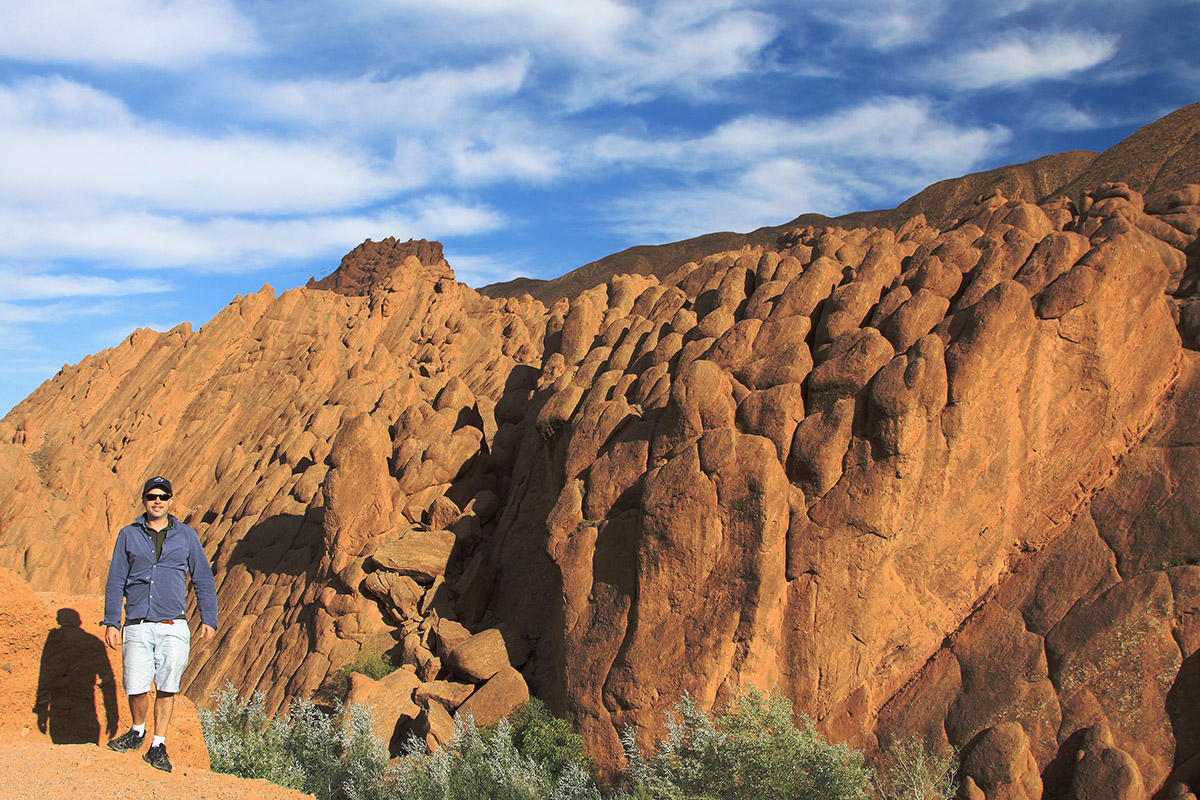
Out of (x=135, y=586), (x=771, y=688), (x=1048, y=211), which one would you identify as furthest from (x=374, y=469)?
(x=1048, y=211)

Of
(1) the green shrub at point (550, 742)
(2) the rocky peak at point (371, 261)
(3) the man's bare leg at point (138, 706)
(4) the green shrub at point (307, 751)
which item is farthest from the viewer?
(2) the rocky peak at point (371, 261)

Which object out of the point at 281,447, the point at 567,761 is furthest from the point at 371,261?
the point at 567,761

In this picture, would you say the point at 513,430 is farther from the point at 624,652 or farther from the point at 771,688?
the point at 771,688

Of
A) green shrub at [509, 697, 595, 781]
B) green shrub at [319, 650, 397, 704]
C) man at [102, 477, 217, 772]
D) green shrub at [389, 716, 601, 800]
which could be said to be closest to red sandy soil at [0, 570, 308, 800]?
man at [102, 477, 217, 772]

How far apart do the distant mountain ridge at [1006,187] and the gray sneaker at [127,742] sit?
26.2 m

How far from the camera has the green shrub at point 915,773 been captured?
14.4 meters

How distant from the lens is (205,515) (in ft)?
141

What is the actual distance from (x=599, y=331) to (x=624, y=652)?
1587 cm

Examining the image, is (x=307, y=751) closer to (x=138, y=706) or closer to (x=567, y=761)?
(x=567, y=761)

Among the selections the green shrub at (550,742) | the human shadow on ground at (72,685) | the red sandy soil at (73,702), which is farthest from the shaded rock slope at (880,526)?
the human shadow on ground at (72,685)

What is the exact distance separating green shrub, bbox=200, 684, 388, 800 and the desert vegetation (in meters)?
0.03

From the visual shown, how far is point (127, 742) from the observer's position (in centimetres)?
968

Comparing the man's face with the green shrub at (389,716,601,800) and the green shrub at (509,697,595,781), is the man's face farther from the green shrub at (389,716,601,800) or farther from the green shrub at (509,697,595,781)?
the green shrub at (509,697,595,781)

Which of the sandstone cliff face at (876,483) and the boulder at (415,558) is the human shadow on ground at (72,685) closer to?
the sandstone cliff face at (876,483)
